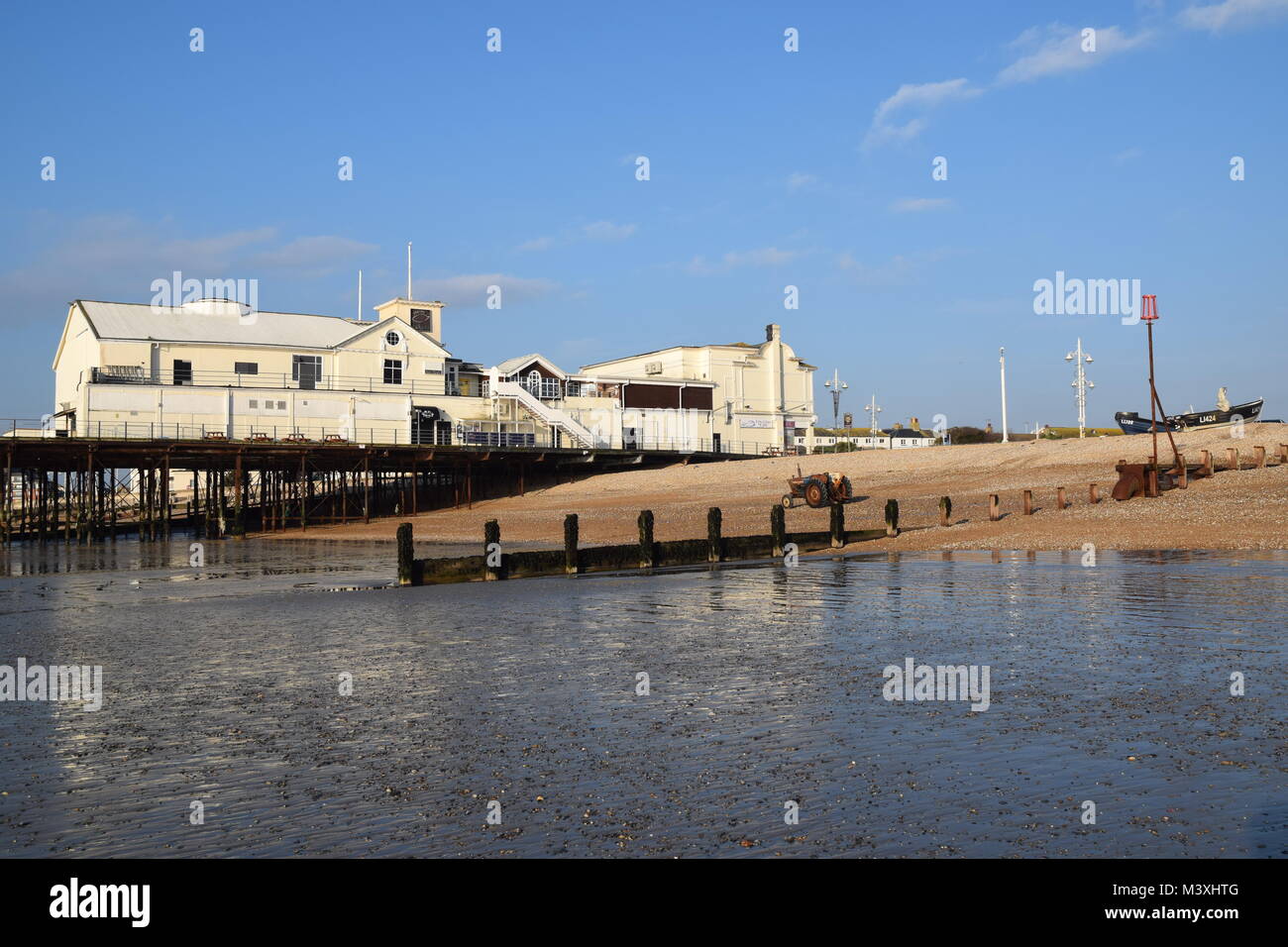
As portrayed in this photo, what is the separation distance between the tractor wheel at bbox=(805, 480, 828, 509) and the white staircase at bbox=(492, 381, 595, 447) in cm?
3528

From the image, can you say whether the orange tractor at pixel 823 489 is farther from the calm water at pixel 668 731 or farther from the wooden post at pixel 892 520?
the calm water at pixel 668 731

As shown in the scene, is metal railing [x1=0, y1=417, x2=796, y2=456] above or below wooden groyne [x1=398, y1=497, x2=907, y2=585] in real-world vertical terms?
above

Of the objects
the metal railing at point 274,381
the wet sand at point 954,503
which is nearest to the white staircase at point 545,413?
the metal railing at point 274,381

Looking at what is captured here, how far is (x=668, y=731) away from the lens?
1027cm

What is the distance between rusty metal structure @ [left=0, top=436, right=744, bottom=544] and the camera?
191ft

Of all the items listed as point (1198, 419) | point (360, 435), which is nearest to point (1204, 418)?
point (1198, 419)

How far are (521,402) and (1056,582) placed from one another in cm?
5903

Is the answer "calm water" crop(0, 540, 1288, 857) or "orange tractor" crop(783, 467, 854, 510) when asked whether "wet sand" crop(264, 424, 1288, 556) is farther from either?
"calm water" crop(0, 540, 1288, 857)

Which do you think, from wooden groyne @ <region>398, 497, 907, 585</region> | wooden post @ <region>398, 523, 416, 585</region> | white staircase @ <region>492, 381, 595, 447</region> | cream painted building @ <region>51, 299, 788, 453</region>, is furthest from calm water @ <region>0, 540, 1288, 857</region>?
white staircase @ <region>492, 381, 595, 447</region>
